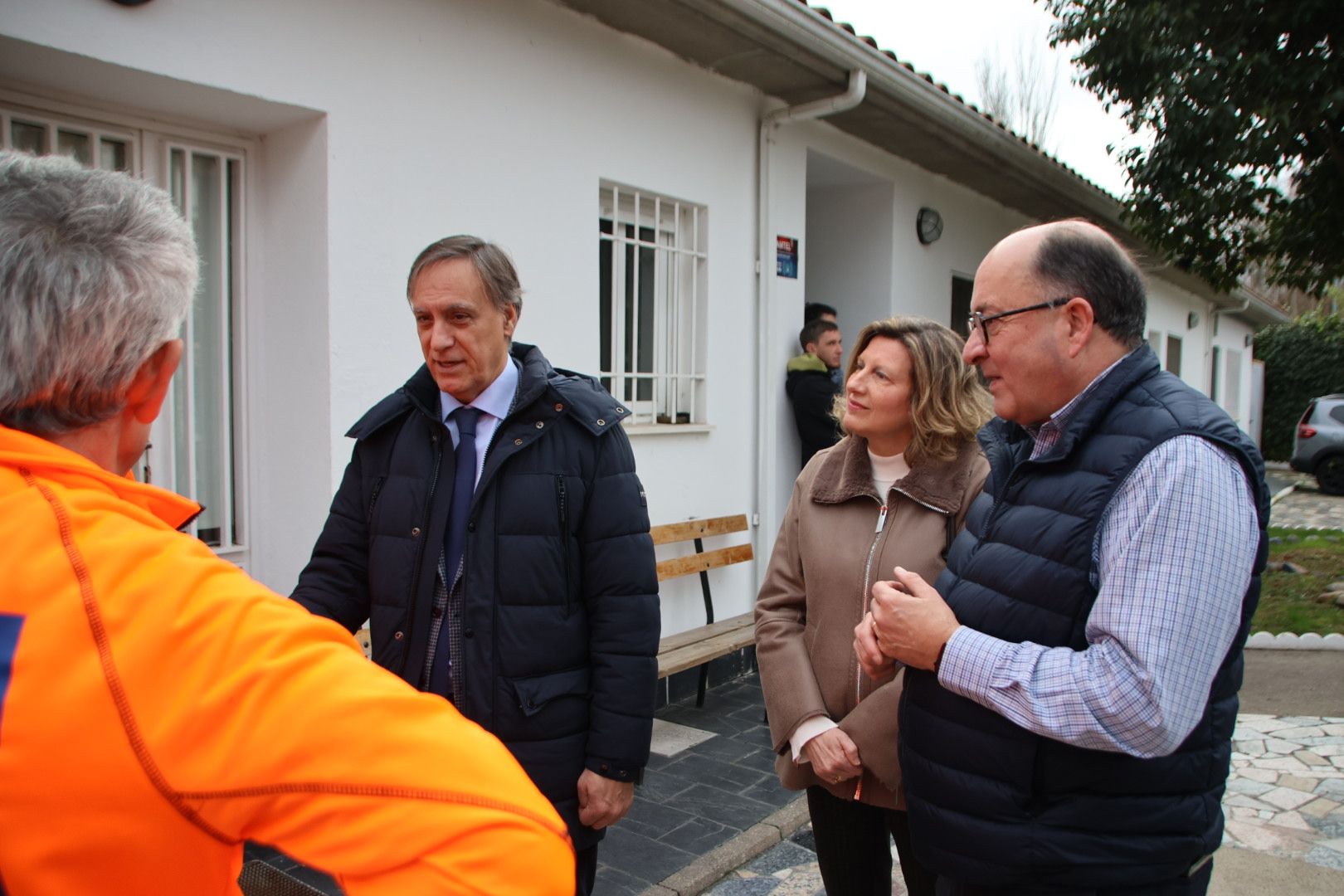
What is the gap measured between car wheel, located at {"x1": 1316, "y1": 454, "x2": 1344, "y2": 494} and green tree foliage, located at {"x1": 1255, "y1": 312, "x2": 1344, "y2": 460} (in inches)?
329

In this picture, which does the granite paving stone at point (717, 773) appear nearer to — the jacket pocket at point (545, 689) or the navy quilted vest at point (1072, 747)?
the jacket pocket at point (545, 689)

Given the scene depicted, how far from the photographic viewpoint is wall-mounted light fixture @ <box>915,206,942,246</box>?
8242 mm

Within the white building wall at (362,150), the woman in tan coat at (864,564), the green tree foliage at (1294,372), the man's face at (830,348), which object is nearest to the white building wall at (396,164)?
the white building wall at (362,150)

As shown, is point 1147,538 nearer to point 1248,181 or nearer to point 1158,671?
point 1158,671

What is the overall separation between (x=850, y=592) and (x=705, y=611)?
3.55m

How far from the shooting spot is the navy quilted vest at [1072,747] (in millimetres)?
1665

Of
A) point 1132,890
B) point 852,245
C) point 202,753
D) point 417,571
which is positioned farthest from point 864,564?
point 852,245

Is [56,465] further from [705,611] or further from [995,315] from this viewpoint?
[705,611]

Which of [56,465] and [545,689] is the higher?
[56,465]

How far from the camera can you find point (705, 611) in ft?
19.9

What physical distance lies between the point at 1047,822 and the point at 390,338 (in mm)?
3283

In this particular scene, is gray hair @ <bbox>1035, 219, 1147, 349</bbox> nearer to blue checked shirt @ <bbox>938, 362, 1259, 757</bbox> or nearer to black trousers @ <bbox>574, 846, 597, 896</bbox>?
blue checked shirt @ <bbox>938, 362, 1259, 757</bbox>

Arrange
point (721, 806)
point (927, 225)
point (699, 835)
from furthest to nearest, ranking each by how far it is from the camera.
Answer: point (927, 225) → point (721, 806) → point (699, 835)

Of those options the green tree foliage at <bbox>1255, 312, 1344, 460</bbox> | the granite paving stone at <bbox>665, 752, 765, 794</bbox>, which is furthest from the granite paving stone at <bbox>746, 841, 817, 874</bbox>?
the green tree foliage at <bbox>1255, 312, 1344, 460</bbox>
